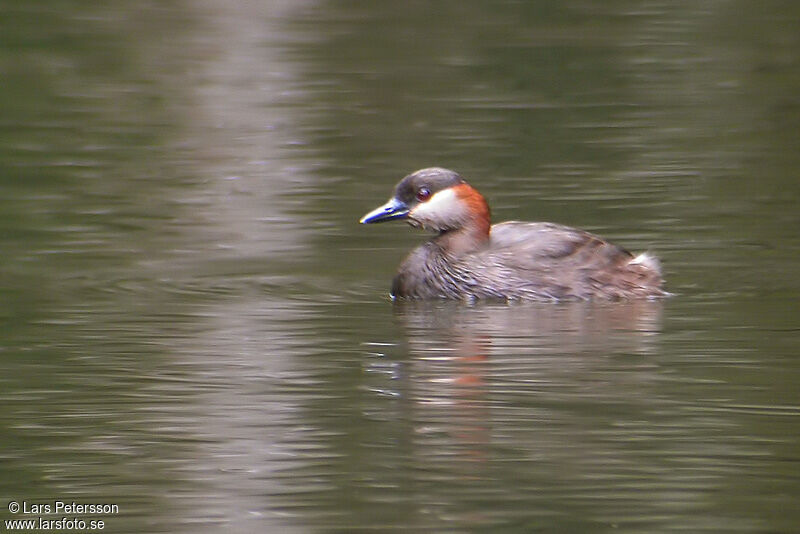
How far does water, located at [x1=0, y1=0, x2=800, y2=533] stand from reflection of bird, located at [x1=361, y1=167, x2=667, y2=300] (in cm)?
19

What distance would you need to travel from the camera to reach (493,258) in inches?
458

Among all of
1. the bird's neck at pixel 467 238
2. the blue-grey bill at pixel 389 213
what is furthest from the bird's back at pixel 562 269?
the blue-grey bill at pixel 389 213

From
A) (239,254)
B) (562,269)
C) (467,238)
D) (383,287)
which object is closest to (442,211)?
(467,238)

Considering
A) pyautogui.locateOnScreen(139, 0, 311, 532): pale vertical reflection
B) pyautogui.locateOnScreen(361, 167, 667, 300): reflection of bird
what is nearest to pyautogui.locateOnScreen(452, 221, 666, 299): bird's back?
pyautogui.locateOnScreen(361, 167, 667, 300): reflection of bird

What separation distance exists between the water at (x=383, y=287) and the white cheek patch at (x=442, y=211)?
1.69ft

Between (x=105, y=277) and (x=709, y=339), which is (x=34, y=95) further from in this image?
(x=709, y=339)

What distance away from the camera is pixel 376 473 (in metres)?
7.21

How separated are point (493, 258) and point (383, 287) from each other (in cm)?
76

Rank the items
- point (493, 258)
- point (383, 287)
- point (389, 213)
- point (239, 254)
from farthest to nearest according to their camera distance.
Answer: point (239, 254), point (383, 287), point (389, 213), point (493, 258)

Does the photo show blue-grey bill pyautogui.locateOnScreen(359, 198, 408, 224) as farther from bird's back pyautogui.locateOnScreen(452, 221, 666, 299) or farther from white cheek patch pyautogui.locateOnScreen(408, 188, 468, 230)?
bird's back pyautogui.locateOnScreen(452, 221, 666, 299)

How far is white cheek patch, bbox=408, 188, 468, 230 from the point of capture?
11.8m

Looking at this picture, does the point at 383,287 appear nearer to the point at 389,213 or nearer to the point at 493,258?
the point at 389,213

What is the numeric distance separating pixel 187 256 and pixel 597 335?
3697mm

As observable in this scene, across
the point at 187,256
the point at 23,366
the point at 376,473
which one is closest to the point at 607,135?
the point at 187,256
